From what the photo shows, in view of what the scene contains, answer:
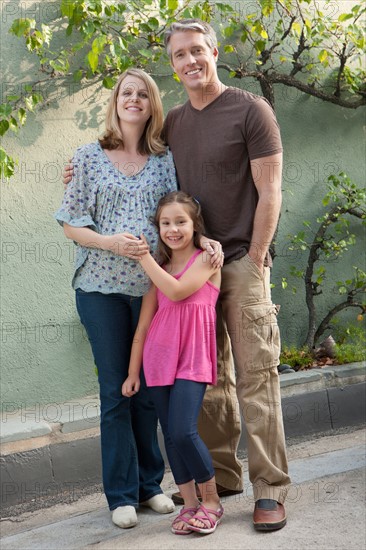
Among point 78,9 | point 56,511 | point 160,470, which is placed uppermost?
point 78,9

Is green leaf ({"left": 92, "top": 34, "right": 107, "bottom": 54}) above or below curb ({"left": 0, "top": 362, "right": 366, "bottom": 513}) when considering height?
above

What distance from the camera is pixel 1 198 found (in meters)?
5.37

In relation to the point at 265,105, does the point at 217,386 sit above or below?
below

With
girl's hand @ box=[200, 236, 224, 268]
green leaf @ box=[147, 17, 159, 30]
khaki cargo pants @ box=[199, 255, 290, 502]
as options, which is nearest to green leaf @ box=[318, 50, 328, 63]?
green leaf @ box=[147, 17, 159, 30]

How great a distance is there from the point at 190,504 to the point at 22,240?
2218 mm

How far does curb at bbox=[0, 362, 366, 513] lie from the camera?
463 cm

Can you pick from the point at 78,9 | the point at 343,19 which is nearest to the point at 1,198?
the point at 78,9

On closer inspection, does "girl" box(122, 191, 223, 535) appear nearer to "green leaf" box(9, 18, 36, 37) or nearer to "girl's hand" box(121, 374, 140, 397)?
"girl's hand" box(121, 374, 140, 397)

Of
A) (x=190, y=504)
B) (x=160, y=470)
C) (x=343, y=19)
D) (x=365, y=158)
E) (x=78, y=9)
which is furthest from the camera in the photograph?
(x=365, y=158)

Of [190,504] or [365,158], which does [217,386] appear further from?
[365,158]

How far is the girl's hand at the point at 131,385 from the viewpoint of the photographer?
13.0 ft

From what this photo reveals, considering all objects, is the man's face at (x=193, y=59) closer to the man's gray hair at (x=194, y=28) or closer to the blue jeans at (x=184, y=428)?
the man's gray hair at (x=194, y=28)

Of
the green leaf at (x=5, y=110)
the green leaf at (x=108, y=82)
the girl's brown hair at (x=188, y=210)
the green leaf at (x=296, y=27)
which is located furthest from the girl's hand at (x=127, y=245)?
the green leaf at (x=296, y=27)

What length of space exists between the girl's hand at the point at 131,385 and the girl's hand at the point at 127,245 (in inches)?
21.4
